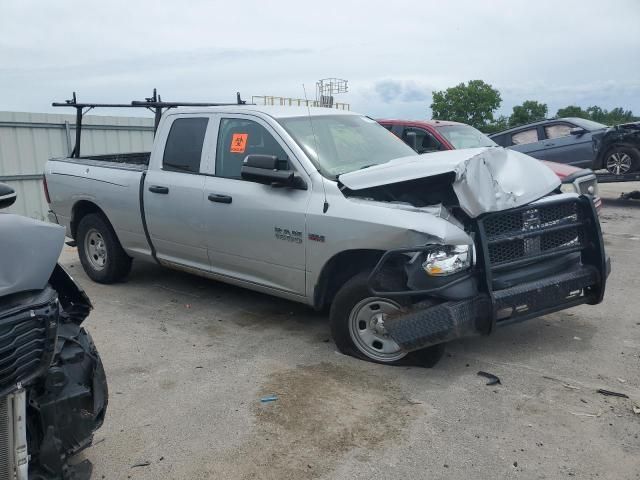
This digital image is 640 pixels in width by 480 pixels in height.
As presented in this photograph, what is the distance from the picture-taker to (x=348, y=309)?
457 cm

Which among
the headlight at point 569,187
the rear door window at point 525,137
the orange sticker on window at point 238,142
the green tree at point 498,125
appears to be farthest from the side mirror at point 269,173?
the green tree at point 498,125

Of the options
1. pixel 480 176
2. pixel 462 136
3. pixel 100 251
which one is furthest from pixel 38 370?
pixel 462 136

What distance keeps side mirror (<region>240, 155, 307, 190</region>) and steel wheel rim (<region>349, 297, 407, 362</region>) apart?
107cm

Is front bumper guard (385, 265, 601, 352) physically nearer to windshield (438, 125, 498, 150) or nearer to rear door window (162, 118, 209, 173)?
rear door window (162, 118, 209, 173)

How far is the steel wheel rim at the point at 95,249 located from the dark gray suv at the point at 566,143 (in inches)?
369

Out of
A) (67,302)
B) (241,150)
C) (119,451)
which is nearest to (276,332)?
(241,150)

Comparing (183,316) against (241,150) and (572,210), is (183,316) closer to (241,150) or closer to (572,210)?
(241,150)

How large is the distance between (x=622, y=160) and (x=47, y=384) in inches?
492

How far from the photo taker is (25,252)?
8.39ft

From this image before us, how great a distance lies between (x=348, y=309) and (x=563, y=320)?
2.15 m

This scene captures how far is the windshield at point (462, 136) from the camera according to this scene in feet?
31.1

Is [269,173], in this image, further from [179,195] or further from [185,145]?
[185,145]

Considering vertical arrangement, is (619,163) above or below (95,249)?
above

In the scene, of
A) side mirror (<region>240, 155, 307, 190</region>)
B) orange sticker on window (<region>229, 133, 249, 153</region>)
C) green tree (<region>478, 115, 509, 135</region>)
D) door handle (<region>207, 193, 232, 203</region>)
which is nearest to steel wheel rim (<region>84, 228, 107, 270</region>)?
door handle (<region>207, 193, 232, 203</region>)
